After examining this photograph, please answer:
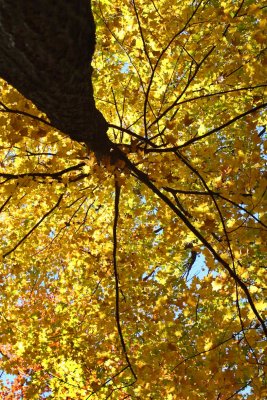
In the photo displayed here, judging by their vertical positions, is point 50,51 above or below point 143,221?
below

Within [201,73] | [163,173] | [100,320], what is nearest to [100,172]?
[163,173]

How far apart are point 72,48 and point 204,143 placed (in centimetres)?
550

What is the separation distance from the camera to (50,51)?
1.50m

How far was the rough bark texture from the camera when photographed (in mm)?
1284

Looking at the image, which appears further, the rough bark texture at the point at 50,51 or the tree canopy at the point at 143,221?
the tree canopy at the point at 143,221

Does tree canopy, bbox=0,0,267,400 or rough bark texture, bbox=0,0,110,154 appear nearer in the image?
rough bark texture, bbox=0,0,110,154

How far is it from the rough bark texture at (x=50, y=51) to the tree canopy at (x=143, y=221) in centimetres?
92

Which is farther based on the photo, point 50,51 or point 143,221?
point 143,221

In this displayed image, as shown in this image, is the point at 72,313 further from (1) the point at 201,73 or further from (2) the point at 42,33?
(2) the point at 42,33

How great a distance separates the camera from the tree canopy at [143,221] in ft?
11.3

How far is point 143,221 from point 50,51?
532 centimetres

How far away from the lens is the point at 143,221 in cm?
668

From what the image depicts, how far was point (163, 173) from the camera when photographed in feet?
10.9

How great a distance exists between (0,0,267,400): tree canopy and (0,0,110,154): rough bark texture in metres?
0.92
